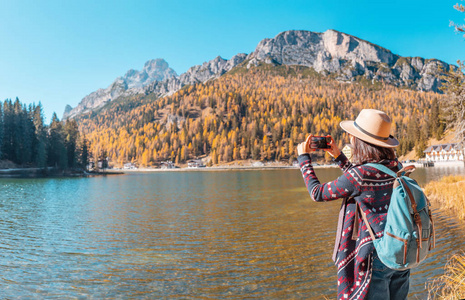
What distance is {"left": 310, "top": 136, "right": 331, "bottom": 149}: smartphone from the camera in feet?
11.0

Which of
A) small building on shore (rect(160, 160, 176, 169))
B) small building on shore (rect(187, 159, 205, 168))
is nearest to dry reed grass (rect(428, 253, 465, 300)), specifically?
small building on shore (rect(187, 159, 205, 168))

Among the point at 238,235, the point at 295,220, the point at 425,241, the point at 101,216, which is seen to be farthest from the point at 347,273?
the point at 101,216

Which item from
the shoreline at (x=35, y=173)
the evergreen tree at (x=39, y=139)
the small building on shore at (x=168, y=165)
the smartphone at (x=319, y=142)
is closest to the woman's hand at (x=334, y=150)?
the smartphone at (x=319, y=142)

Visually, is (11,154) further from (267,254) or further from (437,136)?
(437,136)

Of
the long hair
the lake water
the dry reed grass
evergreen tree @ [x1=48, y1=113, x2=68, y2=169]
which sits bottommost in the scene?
the lake water

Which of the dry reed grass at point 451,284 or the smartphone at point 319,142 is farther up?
the smartphone at point 319,142

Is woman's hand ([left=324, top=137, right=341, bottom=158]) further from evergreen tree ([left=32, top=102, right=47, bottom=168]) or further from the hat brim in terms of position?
evergreen tree ([left=32, top=102, right=47, bottom=168])

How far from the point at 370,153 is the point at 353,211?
2.05 feet

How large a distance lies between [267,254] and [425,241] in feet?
34.4

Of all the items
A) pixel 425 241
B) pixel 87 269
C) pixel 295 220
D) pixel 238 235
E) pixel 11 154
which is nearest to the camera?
pixel 425 241

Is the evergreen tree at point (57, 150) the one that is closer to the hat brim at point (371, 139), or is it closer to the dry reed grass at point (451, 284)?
the dry reed grass at point (451, 284)

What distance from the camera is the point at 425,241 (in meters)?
2.90

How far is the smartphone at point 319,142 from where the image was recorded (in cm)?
336

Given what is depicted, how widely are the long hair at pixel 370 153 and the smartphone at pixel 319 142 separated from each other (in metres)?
0.34
